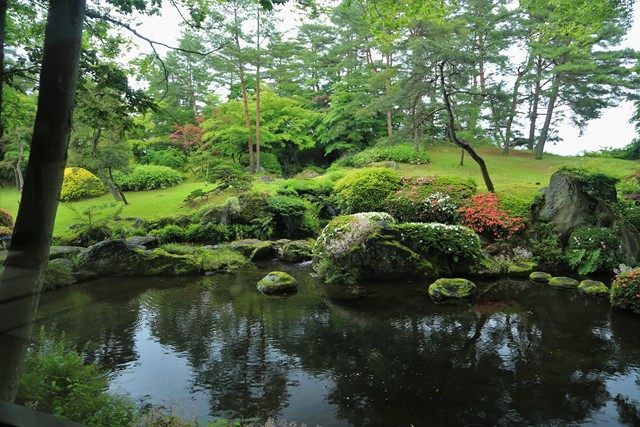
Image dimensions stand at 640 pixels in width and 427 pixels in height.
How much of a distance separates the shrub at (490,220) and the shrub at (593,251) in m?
1.64

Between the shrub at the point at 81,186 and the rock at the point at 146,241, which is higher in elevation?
the shrub at the point at 81,186

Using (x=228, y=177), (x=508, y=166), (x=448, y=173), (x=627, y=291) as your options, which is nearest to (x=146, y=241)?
(x=228, y=177)

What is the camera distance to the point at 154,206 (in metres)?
18.4

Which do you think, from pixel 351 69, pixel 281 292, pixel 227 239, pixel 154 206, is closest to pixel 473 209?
pixel 281 292

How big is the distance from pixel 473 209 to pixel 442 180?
1.78 m

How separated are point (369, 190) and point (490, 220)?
4282 millimetres

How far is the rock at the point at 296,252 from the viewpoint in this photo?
12.1 m

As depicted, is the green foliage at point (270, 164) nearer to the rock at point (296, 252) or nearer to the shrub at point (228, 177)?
the shrub at point (228, 177)

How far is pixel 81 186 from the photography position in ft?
70.3

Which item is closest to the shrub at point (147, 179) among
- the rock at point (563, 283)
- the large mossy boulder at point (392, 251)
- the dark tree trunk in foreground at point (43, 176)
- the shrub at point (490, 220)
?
the large mossy boulder at point (392, 251)

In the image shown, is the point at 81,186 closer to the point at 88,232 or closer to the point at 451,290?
the point at 88,232

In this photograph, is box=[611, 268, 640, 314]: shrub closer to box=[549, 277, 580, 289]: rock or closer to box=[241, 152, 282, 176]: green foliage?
box=[549, 277, 580, 289]: rock

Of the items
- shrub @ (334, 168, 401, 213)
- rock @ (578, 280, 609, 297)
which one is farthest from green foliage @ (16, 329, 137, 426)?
shrub @ (334, 168, 401, 213)

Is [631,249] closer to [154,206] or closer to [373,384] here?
[373,384]
